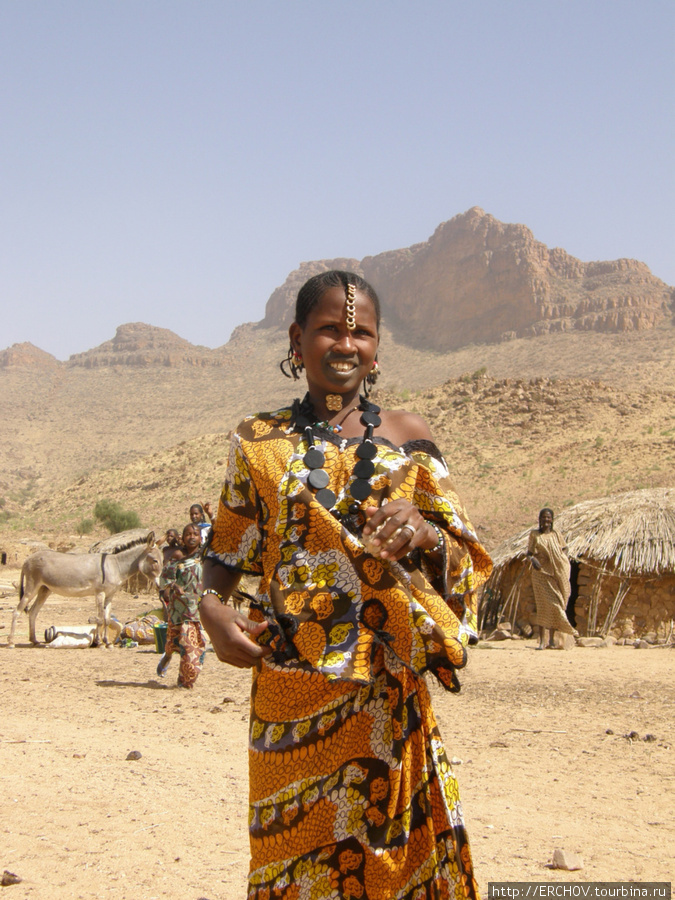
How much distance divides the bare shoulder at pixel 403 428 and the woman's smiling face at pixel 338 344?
0.12 metres

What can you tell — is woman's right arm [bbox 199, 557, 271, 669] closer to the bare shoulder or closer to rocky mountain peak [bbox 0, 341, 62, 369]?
the bare shoulder

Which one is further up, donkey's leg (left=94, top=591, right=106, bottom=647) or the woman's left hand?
the woman's left hand

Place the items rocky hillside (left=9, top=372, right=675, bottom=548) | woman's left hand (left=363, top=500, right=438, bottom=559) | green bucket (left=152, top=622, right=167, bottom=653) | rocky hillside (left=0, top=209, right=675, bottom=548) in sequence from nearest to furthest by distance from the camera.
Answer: woman's left hand (left=363, top=500, right=438, bottom=559)
green bucket (left=152, top=622, right=167, bottom=653)
rocky hillside (left=9, top=372, right=675, bottom=548)
rocky hillside (left=0, top=209, right=675, bottom=548)

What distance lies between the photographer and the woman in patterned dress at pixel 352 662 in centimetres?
185

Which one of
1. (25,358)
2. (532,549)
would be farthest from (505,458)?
(25,358)

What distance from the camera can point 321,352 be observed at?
2.12 meters

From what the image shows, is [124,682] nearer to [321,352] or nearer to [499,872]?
[499,872]

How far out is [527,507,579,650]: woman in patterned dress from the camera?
12.2m

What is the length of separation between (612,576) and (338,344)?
42.0ft

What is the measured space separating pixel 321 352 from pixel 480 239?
10697cm

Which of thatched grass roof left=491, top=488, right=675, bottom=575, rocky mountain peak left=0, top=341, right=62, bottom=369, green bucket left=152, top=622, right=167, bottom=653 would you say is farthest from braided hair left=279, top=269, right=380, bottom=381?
rocky mountain peak left=0, top=341, right=62, bottom=369

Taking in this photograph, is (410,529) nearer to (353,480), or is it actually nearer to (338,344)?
(353,480)

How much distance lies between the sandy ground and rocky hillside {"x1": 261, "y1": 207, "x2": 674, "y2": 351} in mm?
71594

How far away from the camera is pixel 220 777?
5.38 meters
